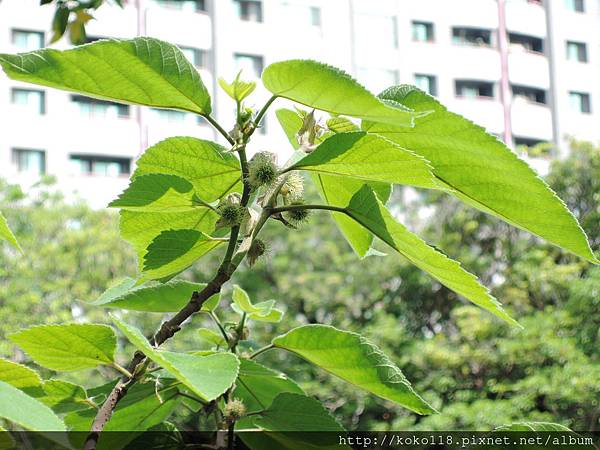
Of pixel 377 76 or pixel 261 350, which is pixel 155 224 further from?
pixel 377 76

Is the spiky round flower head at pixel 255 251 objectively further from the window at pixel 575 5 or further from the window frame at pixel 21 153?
the window at pixel 575 5

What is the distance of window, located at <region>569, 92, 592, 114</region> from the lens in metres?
18.2

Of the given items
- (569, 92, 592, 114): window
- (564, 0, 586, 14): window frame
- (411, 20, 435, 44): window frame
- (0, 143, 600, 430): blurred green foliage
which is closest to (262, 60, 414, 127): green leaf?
(0, 143, 600, 430): blurred green foliage

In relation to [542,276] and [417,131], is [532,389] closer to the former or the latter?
[542,276]

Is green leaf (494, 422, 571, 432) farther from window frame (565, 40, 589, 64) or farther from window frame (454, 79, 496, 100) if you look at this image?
window frame (565, 40, 589, 64)

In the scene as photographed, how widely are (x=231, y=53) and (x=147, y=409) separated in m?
15.9

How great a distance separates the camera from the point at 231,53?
52.3ft

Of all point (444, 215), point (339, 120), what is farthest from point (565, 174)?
point (339, 120)

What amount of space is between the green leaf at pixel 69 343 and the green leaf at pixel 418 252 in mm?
122

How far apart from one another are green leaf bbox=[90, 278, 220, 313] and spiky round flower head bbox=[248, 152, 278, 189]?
85mm

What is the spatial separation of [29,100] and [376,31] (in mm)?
6445

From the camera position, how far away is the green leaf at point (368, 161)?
35 cm

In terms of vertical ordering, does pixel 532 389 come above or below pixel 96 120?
below

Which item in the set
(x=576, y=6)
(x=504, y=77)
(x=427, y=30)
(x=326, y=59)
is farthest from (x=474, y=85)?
(x=326, y=59)
